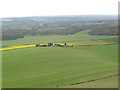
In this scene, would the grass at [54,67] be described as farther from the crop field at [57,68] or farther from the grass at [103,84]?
the grass at [103,84]

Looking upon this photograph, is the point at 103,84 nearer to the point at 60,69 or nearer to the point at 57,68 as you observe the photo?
the point at 60,69

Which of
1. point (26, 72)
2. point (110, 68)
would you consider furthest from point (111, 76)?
point (26, 72)

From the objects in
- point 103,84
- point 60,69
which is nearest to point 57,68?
point 60,69

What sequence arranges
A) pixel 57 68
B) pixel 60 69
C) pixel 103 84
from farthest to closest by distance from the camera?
pixel 57 68, pixel 60 69, pixel 103 84

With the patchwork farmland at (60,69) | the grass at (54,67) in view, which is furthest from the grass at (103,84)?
the grass at (54,67)

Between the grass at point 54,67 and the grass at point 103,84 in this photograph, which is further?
the grass at point 54,67

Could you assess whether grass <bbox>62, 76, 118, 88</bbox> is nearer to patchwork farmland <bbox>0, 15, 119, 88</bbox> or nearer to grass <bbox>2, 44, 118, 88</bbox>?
patchwork farmland <bbox>0, 15, 119, 88</bbox>

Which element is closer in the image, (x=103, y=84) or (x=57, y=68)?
(x=103, y=84)

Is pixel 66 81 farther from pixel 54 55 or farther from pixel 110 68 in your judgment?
pixel 54 55
